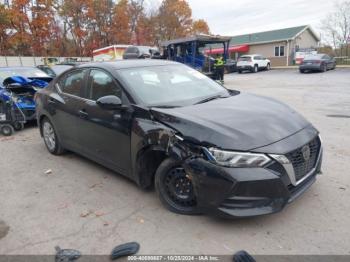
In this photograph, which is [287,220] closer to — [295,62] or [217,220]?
[217,220]

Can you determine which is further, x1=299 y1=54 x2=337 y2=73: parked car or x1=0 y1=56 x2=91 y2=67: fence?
x1=0 y1=56 x2=91 y2=67: fence

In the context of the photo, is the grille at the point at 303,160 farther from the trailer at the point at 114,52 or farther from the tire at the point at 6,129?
the trailer at the point at 114,52

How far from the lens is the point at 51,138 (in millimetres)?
5895

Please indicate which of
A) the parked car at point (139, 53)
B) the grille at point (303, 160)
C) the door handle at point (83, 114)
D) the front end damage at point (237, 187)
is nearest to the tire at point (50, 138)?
the door handle at point (83, 114)

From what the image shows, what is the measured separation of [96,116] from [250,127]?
215 cm

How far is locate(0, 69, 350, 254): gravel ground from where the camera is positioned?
10.0 feet

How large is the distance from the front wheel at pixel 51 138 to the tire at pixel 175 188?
2750 mm

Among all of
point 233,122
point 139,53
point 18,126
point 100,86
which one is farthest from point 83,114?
point 139,53

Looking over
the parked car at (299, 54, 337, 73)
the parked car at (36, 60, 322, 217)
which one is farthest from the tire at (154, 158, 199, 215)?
the parked car at (299, 54, 337, 73)

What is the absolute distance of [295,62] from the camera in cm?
3969

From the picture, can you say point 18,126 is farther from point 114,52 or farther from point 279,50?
point 279,50

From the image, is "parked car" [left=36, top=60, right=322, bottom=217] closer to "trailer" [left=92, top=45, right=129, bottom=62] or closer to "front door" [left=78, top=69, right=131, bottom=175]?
"front door" [left=78, top=69, right=131, bottom=175]

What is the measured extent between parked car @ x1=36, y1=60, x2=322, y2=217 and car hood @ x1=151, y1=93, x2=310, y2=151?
10 millimetres

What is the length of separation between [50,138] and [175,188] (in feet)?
10.9
